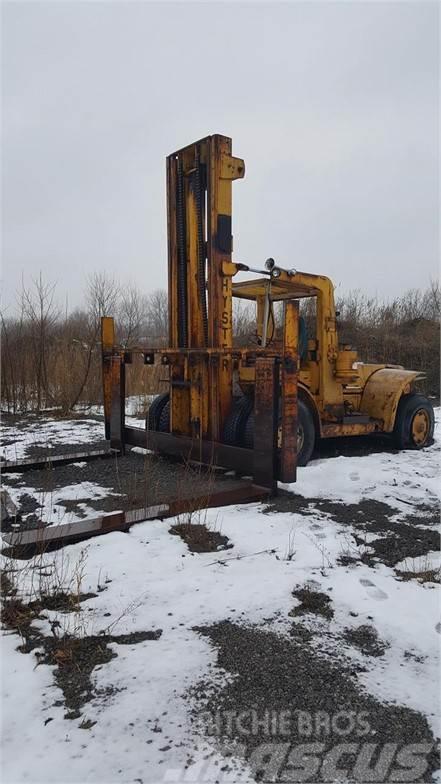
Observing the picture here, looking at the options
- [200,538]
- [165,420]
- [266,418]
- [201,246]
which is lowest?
[200,538]

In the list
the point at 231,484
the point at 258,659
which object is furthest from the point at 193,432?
the point at 258,659

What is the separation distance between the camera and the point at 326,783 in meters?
1.73

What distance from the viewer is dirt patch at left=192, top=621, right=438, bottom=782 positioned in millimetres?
1828

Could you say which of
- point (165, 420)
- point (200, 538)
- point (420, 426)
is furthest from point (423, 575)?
point (420, 426)

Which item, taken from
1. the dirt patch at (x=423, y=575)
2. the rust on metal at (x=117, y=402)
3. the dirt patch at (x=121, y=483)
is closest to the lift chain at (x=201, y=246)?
the rust on metal at (x=117, y=402)

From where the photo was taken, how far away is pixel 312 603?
2.85 metres

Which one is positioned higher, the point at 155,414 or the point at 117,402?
the point at 117,402

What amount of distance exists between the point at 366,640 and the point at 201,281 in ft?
14.1

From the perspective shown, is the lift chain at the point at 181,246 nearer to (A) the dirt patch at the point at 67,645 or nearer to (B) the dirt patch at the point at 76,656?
(A) the dirt patch at the point at 67,645

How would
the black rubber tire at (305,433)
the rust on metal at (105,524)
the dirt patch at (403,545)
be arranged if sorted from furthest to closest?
1. the black rubber tire at (305,433)
2. the dirt patch at (403,545)
3. the rust on metal at (105,524)

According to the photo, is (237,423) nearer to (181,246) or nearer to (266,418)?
(266,418)

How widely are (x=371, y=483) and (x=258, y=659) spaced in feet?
11.0

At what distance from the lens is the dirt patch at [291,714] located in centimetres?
183

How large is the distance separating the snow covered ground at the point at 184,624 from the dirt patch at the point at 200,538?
62 millimetres
